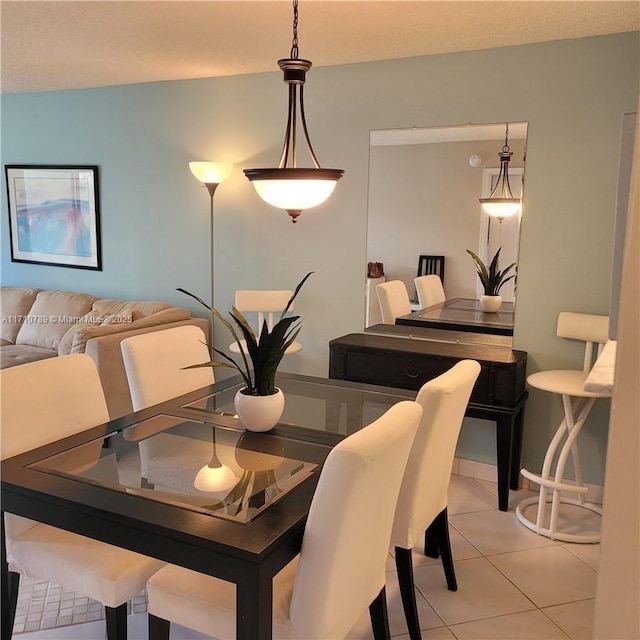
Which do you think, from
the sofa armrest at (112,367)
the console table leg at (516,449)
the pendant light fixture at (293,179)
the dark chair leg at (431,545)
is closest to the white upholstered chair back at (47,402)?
the pendant light fixture at (293,179)

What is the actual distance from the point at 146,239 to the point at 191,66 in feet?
4.38

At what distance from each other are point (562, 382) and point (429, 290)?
38.7 inches

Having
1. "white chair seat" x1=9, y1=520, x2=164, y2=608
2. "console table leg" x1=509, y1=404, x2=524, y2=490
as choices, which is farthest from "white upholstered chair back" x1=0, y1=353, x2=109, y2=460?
"console table leg" x1=509, y1=404, x2=524, y2=490

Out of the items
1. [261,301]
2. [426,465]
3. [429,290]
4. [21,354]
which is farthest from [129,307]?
[426,465]

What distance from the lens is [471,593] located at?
8.33ft

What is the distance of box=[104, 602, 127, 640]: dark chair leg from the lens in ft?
6.11

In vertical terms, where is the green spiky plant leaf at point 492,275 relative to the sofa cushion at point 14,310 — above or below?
above

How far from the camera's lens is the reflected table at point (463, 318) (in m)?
3.52

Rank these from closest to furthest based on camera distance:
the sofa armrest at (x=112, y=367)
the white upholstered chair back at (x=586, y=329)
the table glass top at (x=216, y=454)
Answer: the table glass top at (x=216, y=454) < the white upholstered chair back at (x=586, y=329) < the sofa armrest at (x=112, y=367)

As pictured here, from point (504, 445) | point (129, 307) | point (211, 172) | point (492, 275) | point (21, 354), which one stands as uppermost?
point (211, 172)

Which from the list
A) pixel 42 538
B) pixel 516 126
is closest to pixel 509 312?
pixel 516 126

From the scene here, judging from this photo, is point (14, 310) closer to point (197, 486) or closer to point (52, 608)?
point (52, 608)

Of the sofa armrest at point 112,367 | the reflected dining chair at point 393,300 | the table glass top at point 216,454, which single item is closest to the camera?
the table glass top at point 216,454

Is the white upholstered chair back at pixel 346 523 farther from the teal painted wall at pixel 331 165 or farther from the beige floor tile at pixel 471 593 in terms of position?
the teal painted wall at pixel 331 165
